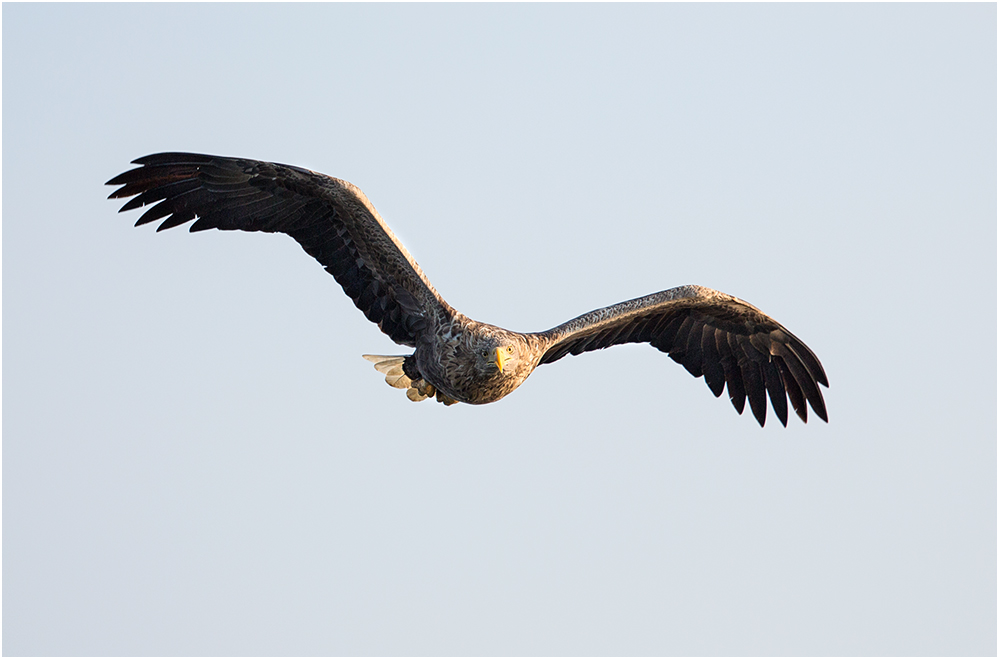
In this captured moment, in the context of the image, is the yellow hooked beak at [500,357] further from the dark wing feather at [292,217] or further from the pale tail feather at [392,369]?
the pale tail feather at [392,369]

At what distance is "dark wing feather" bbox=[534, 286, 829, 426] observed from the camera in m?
11.4

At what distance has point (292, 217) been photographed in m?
10.1

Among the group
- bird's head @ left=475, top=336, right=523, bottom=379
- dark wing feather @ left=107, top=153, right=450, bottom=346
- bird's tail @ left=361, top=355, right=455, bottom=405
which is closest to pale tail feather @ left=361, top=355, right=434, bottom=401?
bird's tail @ left=361, top=355, right=455, bottom=405

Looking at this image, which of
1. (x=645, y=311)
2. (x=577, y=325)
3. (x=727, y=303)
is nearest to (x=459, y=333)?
(x=577, y=325)

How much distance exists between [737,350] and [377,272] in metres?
3.51

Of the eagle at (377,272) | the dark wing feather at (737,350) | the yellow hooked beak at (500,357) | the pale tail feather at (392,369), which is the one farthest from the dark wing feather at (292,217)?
the dark wing feather at (737,350)

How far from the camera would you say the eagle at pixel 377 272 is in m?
9.62

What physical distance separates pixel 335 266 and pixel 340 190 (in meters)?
0.76

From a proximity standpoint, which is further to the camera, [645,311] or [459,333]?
[645,311]

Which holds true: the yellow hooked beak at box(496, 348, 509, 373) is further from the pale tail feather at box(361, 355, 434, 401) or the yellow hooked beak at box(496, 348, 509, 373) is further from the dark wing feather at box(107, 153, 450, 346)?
the pale tail feather at box(361, 355, 434, 401)

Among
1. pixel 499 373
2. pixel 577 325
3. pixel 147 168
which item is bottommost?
pixel 499 373

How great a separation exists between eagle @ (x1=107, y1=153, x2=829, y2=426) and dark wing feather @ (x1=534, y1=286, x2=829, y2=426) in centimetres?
10

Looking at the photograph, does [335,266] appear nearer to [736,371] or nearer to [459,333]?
[459,333]

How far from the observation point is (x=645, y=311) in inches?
420
